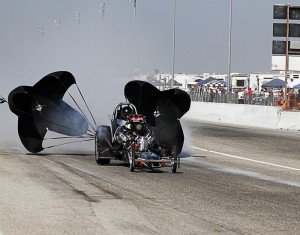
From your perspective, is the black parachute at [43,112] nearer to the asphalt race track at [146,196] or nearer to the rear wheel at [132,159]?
the asphalt race track at [146,196]

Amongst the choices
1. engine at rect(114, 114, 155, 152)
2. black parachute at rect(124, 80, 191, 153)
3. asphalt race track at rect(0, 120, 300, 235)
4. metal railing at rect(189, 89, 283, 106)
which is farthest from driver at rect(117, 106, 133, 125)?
metal railing at rect(189, 89, 283, 106)

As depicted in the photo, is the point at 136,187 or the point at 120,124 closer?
the point at 136,187

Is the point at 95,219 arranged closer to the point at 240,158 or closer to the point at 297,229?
the point at 297,229

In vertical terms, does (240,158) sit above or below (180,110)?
below

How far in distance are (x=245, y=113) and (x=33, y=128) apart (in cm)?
2436

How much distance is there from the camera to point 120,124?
19000 mm

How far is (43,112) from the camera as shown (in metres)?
21.8

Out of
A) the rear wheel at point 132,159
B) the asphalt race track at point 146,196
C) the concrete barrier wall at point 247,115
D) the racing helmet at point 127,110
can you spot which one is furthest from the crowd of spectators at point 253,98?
the rear wheel at point 132,159

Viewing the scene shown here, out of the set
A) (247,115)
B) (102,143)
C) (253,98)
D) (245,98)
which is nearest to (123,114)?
(102,143)

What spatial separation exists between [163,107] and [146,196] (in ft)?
25.7

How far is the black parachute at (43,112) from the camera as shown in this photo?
842 inches

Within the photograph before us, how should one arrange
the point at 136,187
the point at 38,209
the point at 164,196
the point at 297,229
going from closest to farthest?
the point at 297,229 → the point at 38,209 → the point at 164,196 → the point at 136,187

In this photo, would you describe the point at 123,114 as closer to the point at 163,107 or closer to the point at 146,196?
the point at 163,107

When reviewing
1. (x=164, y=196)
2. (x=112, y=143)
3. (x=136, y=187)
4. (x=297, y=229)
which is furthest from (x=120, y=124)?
(x=297, y=229)
